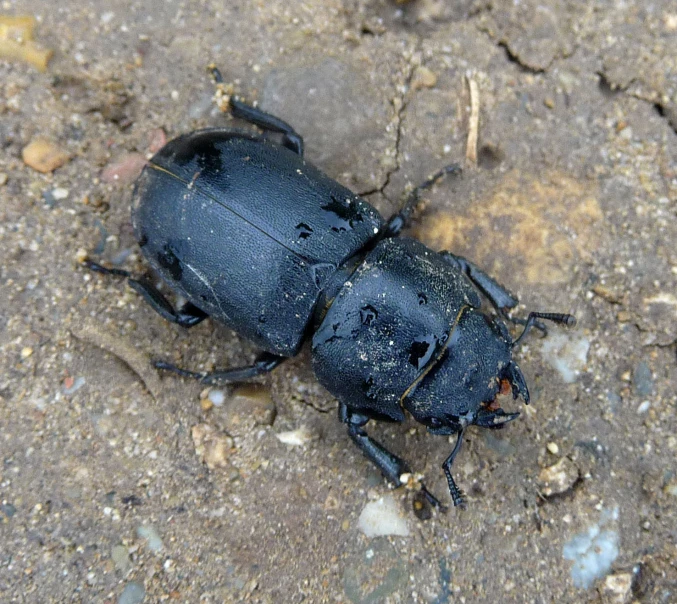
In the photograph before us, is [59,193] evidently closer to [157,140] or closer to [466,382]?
[157,140]

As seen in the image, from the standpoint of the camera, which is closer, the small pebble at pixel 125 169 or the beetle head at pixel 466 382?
the beetle head at pixel 466 382

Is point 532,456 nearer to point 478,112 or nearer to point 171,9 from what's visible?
point 478,112

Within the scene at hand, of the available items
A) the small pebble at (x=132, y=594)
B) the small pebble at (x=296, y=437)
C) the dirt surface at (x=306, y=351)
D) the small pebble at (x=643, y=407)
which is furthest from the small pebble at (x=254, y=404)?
the small pebble at (x=643, y=407)

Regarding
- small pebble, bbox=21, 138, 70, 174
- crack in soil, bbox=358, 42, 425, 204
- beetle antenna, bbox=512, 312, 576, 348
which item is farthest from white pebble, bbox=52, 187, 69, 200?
beetle antenna, bbox=512, 312, 576, 348

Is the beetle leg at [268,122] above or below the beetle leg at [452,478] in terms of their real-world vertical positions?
above

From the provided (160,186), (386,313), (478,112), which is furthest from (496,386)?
(160,186)

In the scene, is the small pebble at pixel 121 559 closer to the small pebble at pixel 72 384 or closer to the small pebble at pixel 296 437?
the small pebble at pixel 72 384
